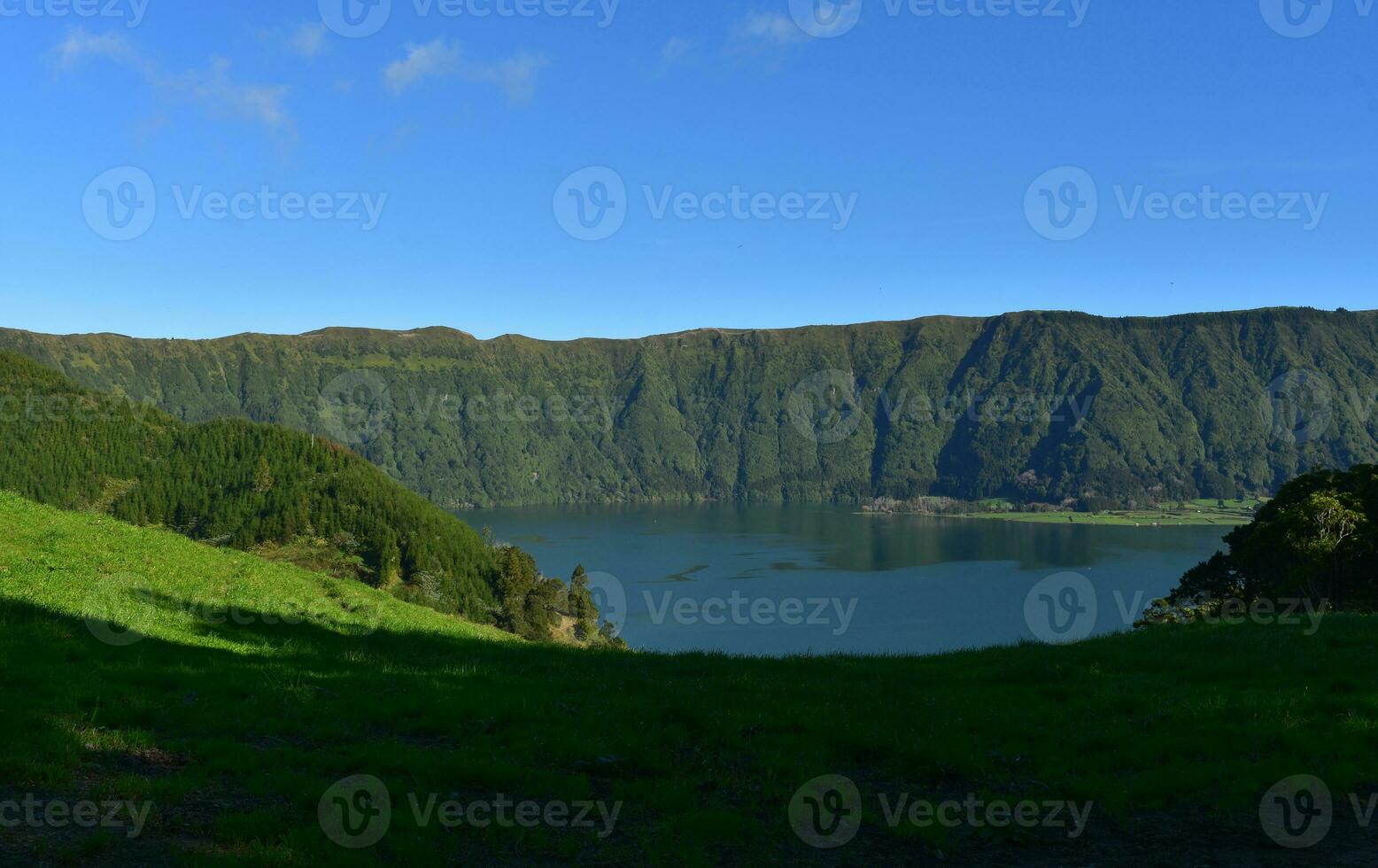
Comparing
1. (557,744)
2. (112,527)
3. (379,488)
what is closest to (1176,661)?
(557,744)

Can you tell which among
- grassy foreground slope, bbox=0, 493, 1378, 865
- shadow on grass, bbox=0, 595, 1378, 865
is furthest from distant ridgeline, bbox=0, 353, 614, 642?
shadow on grass, bbox=0, 595, 1378, 865

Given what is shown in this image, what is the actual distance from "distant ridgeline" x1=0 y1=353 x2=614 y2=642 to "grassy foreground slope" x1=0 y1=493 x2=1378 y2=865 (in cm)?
12012

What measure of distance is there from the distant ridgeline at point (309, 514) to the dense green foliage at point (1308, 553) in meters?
93.6

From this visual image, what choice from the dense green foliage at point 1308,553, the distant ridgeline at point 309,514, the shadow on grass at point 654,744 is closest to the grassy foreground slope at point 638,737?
the shadow on grass at point 654,744

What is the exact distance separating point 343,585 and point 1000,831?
23002 millimetres

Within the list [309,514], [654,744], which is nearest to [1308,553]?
[654,744]

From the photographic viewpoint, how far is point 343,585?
28516 millimetres

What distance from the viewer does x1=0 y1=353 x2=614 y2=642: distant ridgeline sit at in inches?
5787

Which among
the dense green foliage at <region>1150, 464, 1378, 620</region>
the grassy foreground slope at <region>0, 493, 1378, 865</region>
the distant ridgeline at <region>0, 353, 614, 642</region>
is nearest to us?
the grassy foreground slope at <region>0, 493, 1378, 865</region>

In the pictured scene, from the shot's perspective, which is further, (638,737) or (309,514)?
(309,514)

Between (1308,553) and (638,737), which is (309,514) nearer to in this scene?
(1308,553)

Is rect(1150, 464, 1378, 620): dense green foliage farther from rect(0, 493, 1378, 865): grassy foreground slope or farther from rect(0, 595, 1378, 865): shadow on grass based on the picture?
rect(0, 595, 1378, 865): shadow on grass

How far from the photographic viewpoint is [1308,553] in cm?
4884

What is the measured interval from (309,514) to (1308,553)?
541 ft
